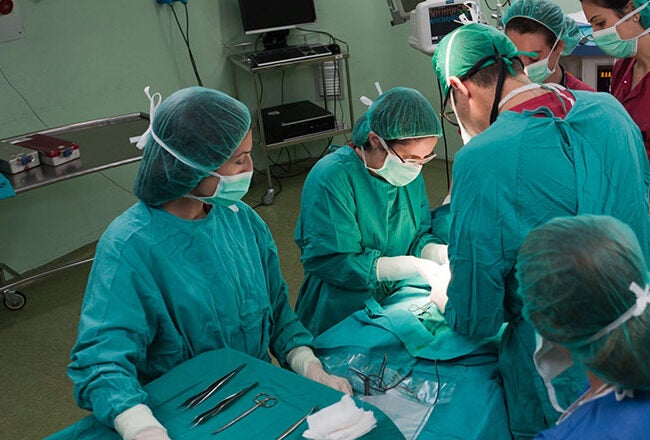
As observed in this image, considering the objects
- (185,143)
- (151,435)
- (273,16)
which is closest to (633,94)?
(185,143)

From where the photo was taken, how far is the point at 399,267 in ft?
7.55

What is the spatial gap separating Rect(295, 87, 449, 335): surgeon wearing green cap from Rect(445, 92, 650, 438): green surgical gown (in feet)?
1.63

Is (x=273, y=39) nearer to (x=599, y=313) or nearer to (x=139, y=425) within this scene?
(x=139, y=425)

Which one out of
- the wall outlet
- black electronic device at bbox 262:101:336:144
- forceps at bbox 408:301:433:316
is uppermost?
the wall outlet

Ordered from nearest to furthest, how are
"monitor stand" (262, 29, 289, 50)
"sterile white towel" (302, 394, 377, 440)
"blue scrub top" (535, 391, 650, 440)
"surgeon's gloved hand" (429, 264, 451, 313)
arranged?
1. "blue scrub top" (535, 391, 650, 440)
2. "sterile white towel" (302, 394, 377, 440)
3. "surgeon's gloved hand" (429, 264, 451, 313)
4. "monitor stand" (262, 29, 289, 50)

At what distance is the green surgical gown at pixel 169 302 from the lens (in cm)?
152

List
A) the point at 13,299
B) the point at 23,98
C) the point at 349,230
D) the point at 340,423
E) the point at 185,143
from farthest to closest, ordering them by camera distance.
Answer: the point at 23,98 → the point at 13,299 → the point at 349,230 → the point at 185,143 → the point at 340,423

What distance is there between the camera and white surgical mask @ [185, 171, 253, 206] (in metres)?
1.78

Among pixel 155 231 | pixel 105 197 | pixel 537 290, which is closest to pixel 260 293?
pixel 155 231

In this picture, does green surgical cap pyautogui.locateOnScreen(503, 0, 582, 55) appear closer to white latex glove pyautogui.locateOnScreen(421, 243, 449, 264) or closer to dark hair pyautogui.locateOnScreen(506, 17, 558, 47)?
dark hair pyautogui.locateOnScreen(506, 17, 558, 47)

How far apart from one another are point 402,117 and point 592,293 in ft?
4.18

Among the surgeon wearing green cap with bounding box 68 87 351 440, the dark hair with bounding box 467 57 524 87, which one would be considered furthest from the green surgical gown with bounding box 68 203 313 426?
the dark hair with bounding box 467 57 524 87

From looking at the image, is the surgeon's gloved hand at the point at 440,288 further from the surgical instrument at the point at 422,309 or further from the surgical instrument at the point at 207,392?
the surgical instrument at the point at 207,392

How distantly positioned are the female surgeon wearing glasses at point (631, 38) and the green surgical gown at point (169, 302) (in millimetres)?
1535
